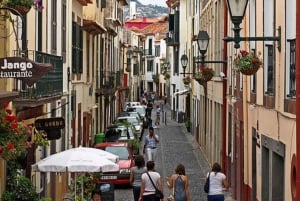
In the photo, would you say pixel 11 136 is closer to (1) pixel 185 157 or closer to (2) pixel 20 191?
(2) pixel 20 191

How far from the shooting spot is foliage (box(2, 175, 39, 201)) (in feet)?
39.6

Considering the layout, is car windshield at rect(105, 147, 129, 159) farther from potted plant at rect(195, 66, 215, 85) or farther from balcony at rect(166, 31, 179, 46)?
balcony at rect(166, 31, 179, 46)

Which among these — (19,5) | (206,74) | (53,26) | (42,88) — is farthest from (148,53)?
(19,5)

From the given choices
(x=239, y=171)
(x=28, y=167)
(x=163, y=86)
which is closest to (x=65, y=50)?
(x=239, y=171)

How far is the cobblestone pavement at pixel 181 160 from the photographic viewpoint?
23.4m

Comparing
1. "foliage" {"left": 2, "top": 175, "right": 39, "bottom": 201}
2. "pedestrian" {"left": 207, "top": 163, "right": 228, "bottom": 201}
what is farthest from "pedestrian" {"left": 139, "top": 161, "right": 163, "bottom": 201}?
"foliage" {"left": 2, "top": 175, "right": 39, "bottom": 201}

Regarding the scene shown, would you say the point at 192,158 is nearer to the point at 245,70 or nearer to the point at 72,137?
Result: the point at 72,137

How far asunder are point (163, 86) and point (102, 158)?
88139 mm

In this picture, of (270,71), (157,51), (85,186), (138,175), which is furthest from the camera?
(157,51)

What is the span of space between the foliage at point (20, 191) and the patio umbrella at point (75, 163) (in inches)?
75.1

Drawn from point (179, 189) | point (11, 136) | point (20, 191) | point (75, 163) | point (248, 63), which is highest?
point (248, 63)

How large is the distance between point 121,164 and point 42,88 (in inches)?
416

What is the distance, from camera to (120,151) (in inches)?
1007

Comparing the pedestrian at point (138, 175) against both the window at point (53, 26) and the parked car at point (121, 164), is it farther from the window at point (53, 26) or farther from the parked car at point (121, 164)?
the parked car at point (121, 164)
